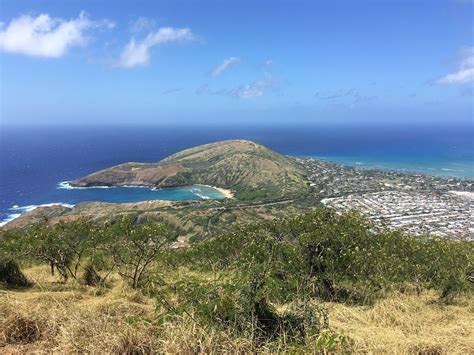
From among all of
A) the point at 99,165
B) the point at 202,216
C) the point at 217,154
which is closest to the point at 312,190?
the point at 202,216

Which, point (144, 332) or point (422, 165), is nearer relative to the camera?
point (144, 332)

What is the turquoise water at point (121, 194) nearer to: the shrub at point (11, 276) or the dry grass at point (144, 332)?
the shrub at point (11, 276)

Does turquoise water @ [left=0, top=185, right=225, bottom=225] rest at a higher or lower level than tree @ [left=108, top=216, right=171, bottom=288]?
lower

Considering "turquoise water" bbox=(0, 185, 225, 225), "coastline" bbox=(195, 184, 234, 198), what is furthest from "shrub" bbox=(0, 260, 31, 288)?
"coastline" bbox=(195, 184, 234, 198)

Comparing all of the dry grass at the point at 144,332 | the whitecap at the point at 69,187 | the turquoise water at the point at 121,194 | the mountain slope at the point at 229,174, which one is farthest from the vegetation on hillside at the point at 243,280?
the whitecap at the point at 69,187

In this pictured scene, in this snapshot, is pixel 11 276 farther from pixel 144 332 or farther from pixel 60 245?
pixel 144 332

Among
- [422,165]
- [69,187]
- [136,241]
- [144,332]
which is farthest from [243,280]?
[422,165]

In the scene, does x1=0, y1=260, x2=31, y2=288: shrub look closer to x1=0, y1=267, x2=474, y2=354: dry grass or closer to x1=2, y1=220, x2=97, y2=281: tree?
x1=2, y1=220, x2=97, y2=281: tree
